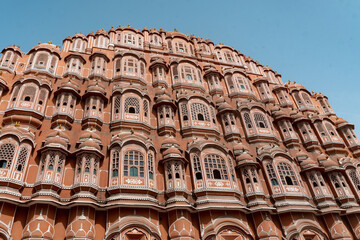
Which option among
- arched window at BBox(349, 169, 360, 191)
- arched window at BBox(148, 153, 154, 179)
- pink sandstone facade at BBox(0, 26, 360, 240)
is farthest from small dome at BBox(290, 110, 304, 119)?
arched window at BBox(148, 153, 154, 179)

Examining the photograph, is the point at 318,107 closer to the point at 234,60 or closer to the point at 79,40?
the point at 234,60

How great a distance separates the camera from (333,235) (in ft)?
65.7

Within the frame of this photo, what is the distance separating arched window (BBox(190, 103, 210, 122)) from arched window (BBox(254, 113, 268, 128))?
202 inches

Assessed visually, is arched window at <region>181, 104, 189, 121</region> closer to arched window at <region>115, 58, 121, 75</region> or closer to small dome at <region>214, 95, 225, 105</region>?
small dome at <region>214, 95, 225, 105</region>

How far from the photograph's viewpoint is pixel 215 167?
20188 mm

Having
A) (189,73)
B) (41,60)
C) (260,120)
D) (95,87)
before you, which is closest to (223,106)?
(260,120)

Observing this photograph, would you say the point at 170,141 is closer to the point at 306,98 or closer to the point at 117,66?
the point at 117,66

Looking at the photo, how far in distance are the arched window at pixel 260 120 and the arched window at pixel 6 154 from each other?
2035 centimetres

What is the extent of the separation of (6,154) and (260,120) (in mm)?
21307

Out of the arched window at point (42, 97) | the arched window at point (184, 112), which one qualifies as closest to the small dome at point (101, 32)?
the arched window at point (42, 97)

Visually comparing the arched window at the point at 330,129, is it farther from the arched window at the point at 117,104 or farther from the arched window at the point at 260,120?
the arched window at the point at 117,104

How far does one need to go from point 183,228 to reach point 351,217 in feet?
48.2

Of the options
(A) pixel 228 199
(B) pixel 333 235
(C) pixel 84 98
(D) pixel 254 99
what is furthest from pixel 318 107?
(C) pixel 84 98

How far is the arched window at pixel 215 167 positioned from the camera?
781 inches
